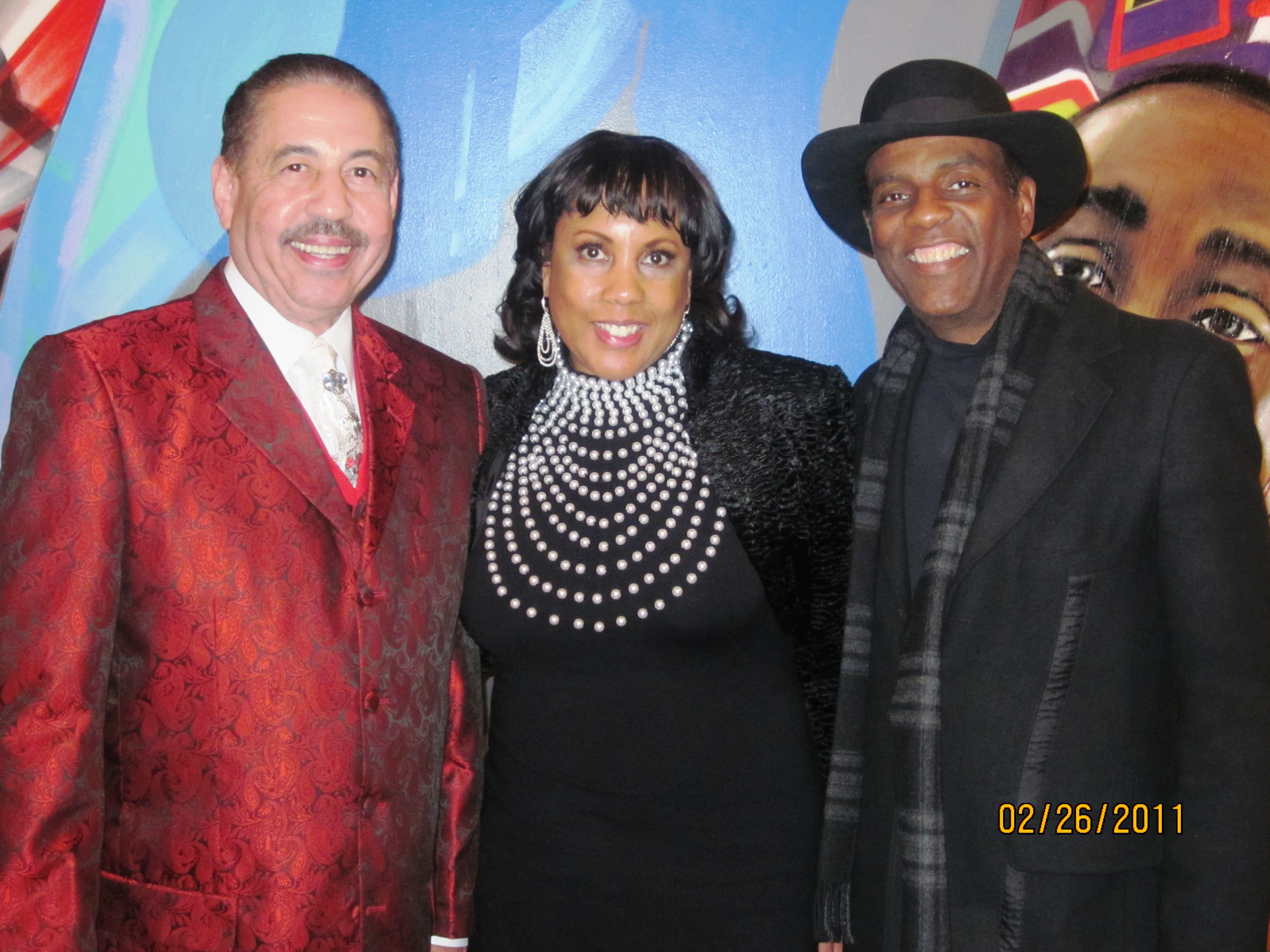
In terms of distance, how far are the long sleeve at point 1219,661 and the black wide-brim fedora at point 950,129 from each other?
54 centimetres

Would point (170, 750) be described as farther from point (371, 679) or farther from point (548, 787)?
point (548, 787)

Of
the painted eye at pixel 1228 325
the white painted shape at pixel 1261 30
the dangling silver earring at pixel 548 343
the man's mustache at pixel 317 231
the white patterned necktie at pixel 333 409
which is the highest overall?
the white painted shape at pixel 1261 30

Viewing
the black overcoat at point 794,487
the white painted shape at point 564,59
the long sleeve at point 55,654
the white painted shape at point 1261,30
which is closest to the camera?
the long sleeve at point 55,654

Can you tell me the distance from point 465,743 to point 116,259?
61.1 inches

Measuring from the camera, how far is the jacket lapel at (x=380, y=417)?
1571mm

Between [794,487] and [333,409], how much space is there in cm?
86

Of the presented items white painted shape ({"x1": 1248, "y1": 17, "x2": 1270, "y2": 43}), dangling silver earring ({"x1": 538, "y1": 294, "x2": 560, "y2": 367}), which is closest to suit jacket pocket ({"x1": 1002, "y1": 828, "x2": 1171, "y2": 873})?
dangling silver earring ({"x1": 538, "y1": 294, "x2": 560, "y2": 367})

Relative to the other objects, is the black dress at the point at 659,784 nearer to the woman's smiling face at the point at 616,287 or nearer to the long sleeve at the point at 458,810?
the long sleeve at the point at 458,810

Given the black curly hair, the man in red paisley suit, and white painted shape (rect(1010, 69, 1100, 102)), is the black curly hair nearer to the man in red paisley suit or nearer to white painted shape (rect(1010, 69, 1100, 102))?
the man in red paisley suit

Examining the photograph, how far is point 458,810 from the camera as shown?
1810 millimetres

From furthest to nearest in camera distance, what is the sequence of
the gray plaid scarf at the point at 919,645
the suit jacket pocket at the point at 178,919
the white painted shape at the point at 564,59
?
the white painted shape at the point at 564,59
the gray plaid scarf at the point at 919,645
the suit jacket pocket at the point at 178,919

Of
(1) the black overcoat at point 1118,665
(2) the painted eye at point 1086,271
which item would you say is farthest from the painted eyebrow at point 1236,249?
(1) the black overcoat at point 1118,665

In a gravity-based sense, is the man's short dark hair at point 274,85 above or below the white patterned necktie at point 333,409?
above

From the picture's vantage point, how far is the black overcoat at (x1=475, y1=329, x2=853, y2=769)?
1.76 m
